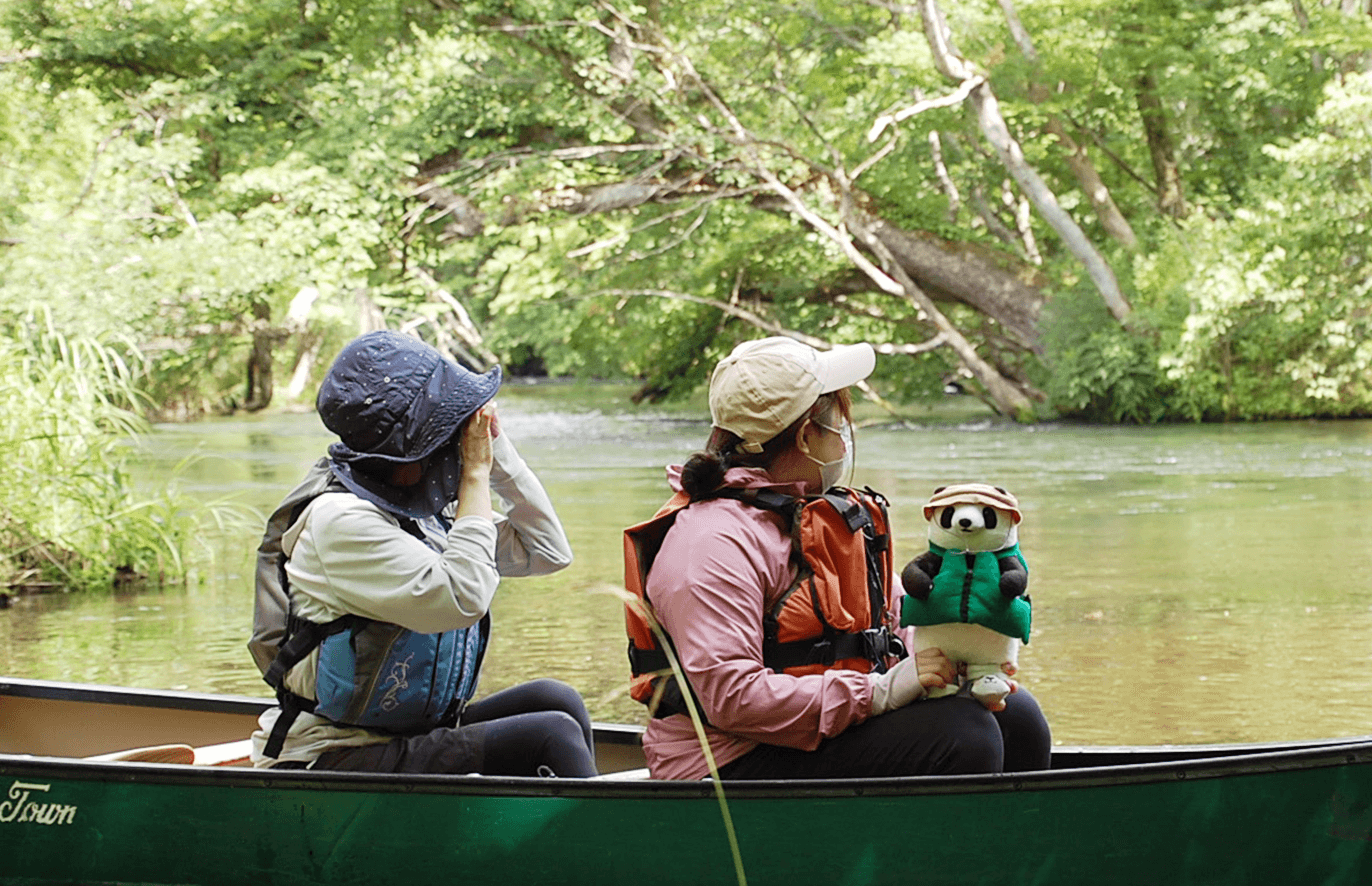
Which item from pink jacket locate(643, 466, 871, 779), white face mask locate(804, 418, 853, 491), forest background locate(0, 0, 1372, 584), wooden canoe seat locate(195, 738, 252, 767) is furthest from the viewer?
forest background locate(0, 0, 1372, 584)

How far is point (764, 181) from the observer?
60.9 feet

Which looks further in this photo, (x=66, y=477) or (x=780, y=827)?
(x=66, y=477)

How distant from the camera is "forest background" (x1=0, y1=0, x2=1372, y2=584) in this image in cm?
1725

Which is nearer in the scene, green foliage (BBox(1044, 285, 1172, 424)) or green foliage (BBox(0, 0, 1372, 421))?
green foliage (BBox(0, 0, 1372, 421))

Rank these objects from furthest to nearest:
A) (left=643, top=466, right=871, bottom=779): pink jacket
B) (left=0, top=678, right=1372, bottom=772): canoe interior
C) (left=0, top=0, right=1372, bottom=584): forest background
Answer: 1. (left=0, top=0, right=1372, bottom=584): forest background
2. (left=0, top=678, right=1372, bottom=772): canoe interior
3. (left=643, top=466, right=871, bottom=779): pink jacket

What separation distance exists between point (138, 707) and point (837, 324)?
17787mm

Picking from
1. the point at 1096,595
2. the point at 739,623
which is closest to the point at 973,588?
the point at 739,623

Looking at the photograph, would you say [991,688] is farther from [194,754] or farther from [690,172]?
→ [690,172]

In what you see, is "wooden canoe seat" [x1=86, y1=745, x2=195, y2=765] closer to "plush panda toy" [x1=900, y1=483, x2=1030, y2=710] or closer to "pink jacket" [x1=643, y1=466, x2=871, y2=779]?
"pink jacket" [x1=643, y1=466, x2=871, y2=779]

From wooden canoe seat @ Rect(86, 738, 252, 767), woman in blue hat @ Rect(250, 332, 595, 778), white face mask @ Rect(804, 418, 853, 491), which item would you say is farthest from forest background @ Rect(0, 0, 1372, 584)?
woman in blue hat @ Rect(250, 332, 595, 778)

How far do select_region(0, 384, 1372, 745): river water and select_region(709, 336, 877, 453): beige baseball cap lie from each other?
0.63 meters

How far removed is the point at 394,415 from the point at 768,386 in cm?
62

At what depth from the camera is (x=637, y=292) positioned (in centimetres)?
1853

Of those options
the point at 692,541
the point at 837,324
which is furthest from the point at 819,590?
the point at 837,324
